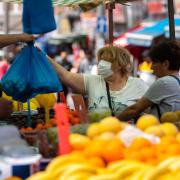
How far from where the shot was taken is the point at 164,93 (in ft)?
15.7

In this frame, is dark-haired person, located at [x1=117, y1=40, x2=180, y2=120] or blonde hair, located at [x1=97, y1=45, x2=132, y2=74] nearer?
dark-haired person, located at [x1=117, y1=40, x2=180, y2=120]

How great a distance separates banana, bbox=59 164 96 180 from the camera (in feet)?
8.59

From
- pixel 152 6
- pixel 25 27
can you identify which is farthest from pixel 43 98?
pixel 152 6

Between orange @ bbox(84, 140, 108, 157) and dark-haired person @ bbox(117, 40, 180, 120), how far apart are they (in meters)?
1.85

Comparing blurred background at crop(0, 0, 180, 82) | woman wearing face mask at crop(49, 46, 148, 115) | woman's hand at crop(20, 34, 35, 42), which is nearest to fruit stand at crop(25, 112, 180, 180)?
woman's hand at crop(20, 34, 35, 42)

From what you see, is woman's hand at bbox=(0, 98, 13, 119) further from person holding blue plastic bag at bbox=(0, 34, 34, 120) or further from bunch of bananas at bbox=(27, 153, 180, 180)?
bunch of bananas at bbox=(27, 153, 180, 180)

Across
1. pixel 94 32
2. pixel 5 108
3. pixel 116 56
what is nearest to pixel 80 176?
pixel 5 108

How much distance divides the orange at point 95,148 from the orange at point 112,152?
0.02 metres

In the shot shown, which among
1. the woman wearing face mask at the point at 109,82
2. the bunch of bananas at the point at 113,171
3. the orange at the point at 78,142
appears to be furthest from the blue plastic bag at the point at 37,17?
the bunch of bananas at the point at 113,171

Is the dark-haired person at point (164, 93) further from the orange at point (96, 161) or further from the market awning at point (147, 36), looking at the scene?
the market awning at point (147, 36)

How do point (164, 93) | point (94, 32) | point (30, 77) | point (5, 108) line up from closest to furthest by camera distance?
point (30, 77) → point (5, 108) → point (164, 93) → point (94, 32)

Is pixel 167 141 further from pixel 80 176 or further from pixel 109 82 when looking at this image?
pixel 109 82

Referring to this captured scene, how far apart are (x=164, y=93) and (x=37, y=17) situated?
123 cm

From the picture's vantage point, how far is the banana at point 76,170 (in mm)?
2618
